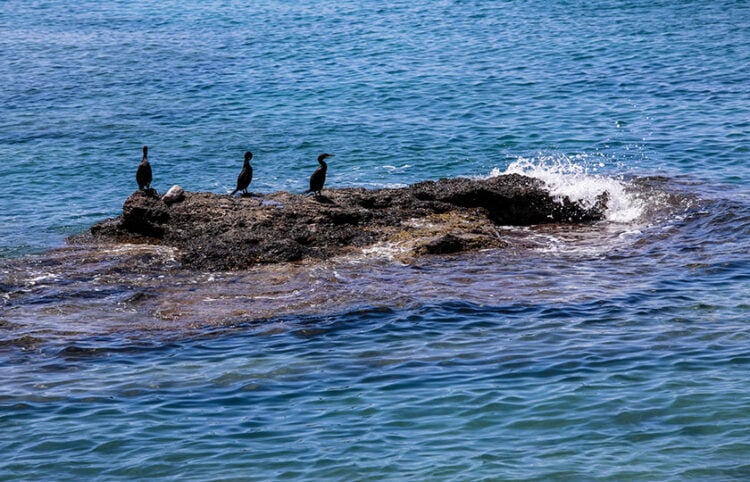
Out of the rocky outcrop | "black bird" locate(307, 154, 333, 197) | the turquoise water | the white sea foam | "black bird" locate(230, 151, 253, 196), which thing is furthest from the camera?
"black bird" locate(230, 151, 253, 196)

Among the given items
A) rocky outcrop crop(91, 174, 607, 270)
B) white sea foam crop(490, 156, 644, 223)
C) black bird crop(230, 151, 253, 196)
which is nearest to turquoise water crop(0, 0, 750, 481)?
white sea foam crop(490, 156, 644, 223)

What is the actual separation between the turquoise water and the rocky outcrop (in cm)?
45

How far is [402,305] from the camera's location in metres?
14.5

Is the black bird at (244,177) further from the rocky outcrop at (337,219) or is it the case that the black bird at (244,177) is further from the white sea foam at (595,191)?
the white sea foam at (595,191)

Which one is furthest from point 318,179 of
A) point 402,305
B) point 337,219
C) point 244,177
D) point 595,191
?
point 595,191

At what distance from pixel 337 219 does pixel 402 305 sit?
329cm

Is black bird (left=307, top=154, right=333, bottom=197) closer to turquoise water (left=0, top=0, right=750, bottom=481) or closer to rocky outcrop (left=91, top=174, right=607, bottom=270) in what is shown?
rocky outcrop (left=91, top=174, right=607, bottom=270)

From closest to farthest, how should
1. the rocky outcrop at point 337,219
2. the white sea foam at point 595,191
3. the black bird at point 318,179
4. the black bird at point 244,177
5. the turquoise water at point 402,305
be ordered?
the turquoise water at point 402,305 → the rocky outcrop at point 337,219 → the black bird at point 318,179 → the white sea foam at point 595,191 → the black bird at point 244,177

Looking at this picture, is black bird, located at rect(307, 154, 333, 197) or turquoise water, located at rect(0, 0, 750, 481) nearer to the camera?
turquoise water, located at rect(0, 0, 750, 481)

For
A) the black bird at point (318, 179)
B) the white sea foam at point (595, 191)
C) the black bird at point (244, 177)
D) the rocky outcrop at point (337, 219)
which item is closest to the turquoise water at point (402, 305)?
the white sea foam at point (595, 191)

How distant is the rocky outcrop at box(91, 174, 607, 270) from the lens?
54.4 ft

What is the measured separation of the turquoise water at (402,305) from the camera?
1101 centimetres

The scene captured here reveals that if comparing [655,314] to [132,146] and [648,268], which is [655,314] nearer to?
[648,268]

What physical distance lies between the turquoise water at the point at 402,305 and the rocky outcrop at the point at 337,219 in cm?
45
